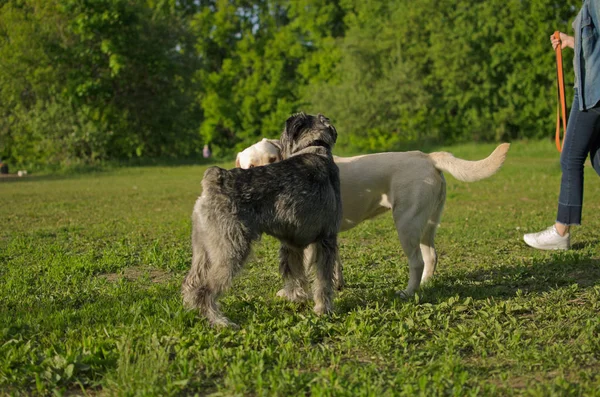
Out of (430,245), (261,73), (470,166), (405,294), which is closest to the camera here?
(405,294)

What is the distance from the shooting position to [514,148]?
3033cm

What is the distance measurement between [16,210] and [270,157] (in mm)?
8072

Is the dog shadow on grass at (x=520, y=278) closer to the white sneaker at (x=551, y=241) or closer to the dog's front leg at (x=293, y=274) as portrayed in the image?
the white sneaker at (x=551, y=241)

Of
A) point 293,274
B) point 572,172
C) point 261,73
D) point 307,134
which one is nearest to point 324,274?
point 293,274

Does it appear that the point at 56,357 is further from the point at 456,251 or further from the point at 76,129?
the point at 76,129

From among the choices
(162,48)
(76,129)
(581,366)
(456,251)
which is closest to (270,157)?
(456,251)

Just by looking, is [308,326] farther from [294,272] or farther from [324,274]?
[294,272]

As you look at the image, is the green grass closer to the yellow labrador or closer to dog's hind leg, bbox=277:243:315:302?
dog's hind leg, bbox=277:243:315:302

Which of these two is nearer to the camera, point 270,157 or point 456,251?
point 270,157

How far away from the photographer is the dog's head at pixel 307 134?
4.75 m

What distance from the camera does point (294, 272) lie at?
4.82m

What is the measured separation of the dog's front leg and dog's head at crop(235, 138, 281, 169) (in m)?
0.96

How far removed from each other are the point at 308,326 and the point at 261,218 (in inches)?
31.6

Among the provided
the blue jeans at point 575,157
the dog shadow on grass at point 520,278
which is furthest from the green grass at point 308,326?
the blue jeans at point 575,157
